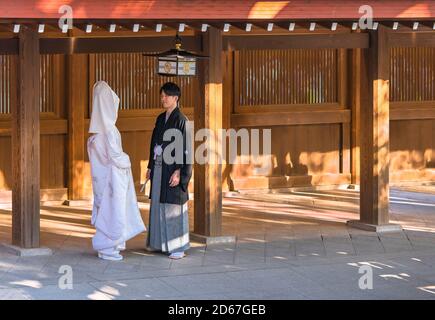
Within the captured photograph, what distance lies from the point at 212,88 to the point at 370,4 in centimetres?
196

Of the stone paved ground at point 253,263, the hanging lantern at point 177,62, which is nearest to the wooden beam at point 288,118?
the stone paved ground at point 253,263

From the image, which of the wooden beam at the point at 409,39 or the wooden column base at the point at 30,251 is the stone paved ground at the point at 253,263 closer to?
the wooden column base at the point at 30,251

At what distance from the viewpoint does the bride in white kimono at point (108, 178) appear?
11523 millimetres

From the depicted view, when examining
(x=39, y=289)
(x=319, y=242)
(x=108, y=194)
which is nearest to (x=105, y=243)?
(x=108, y=194)

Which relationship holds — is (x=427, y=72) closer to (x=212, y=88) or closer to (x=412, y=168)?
(x=412, y=168)

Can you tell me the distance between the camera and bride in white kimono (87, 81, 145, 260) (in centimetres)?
1152

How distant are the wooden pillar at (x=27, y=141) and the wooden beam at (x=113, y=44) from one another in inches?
9.8

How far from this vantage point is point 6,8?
35.3ft

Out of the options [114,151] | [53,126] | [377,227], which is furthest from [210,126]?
[53,126]

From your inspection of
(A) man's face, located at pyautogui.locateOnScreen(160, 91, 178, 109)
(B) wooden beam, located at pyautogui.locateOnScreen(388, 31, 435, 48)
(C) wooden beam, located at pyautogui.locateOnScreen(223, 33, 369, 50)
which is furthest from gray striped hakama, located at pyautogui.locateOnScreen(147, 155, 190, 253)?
(B) wooden beam, located at pyautogui.locateOnScreen(388, 31, 435, 48)

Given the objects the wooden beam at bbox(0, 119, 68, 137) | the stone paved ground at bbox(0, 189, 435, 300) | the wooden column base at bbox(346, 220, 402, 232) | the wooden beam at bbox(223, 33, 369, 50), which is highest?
the wooden beam at bbox(223, 33, 369, 50)

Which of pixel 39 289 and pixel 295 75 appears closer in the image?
pixel 39 289

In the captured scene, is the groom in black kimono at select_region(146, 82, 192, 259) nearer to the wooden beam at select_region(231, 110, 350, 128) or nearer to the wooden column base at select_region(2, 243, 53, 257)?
the wooden column base at select_region(2, 243, 53, 257)

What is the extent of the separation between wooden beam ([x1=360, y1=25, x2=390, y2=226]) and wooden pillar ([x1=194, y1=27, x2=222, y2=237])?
198 cm
